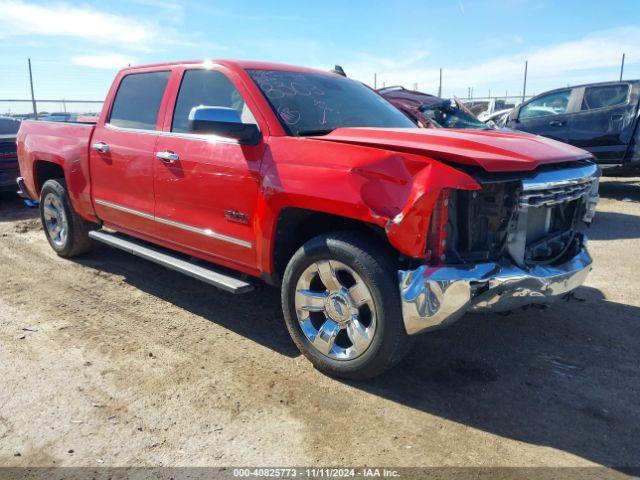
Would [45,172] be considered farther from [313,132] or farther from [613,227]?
[613,227]

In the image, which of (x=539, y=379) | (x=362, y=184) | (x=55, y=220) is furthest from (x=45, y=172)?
(x=539, y=379)

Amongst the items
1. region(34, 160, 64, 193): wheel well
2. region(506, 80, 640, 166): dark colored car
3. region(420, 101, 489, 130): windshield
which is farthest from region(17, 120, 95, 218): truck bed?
region(506, 80, 640, 166): dark colored car

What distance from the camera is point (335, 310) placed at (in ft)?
10.2

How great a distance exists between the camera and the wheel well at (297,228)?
10.6 ft

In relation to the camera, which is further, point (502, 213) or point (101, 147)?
point (101, 147)

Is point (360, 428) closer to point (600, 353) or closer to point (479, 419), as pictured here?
point (479, 419)

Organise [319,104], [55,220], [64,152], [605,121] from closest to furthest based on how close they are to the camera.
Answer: [319,104] → [64,152] → [55,220] → [605,121]

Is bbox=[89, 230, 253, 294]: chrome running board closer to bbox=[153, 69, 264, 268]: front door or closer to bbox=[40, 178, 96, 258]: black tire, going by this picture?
bbox=[153, 69, 264, 268]: front door

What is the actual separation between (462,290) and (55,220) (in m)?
4.93

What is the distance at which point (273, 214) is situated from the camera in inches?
129

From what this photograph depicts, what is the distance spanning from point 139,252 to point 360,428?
8.34ft

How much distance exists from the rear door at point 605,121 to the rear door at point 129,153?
24.7 ft

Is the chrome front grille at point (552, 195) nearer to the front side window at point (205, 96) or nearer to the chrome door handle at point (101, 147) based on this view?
the front side window at point (205, 96)

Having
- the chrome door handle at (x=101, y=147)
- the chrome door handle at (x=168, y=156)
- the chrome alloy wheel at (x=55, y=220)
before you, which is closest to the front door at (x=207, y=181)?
the chrome door handle at (x=168, y=156)
